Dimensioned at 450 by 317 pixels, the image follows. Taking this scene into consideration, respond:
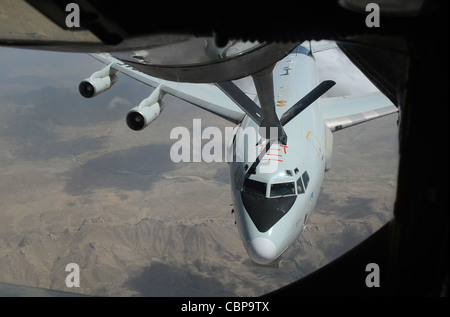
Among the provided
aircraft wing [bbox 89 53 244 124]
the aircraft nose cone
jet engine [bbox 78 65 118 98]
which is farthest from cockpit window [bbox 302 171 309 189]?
jet engine [bbox 78 65 118 98]

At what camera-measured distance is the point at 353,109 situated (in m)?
23.9

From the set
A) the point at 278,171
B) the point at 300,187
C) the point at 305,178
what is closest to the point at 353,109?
the point at 305,178

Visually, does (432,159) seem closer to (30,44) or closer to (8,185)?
(30,44)

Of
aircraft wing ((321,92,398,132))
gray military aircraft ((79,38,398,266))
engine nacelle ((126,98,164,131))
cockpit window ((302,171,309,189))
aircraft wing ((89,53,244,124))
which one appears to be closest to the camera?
gray military aircraft ((79,38,398,266))

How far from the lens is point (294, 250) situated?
441 feet

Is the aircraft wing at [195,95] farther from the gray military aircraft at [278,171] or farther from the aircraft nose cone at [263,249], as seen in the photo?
the aircraft nose cone at [263,249]

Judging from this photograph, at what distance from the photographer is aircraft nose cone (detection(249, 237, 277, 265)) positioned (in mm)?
13727

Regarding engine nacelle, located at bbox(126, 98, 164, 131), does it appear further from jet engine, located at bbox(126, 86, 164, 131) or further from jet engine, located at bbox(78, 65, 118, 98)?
jet engine, located at bbox(78, 65, 118, 98)

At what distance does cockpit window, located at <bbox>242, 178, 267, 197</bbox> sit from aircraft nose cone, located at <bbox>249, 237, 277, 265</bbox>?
167cm

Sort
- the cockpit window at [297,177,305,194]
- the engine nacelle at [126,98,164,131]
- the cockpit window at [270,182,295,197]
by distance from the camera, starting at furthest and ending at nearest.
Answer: the engine nacelle at [126,98,164,131], the cockpit window at [297,177,305,194], the cockpit window at [270,182,295,197]

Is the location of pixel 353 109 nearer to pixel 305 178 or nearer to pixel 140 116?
pixel 305 178

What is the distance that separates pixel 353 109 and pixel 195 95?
32.1 feet

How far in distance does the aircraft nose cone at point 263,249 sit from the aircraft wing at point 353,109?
9858 millimetres
